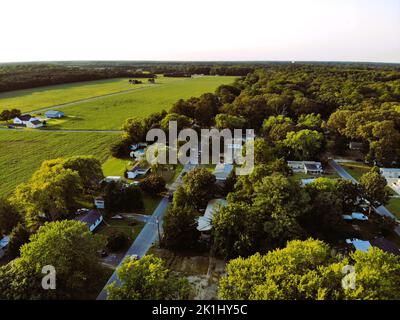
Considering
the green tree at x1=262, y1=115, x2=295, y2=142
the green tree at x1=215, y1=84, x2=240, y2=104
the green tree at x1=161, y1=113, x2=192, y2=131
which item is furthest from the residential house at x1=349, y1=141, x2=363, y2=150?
the green tree at x1=215, y1=84, x2=240, y2=104

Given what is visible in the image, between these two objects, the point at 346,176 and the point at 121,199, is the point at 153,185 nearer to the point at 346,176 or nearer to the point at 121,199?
the point at 121,199

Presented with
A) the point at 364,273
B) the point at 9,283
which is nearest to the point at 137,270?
the point at 9,283

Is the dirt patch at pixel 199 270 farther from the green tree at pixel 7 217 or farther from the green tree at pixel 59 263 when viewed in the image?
the green tree at pixel 7 217

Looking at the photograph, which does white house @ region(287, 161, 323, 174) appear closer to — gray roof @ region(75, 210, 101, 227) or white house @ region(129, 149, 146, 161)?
white house @ region(129, 149, 146, 161)

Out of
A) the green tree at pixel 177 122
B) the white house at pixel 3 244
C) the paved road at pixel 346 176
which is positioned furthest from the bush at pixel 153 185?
the paved road at pixel 346 176

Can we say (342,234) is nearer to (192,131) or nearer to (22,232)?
(22,232)
